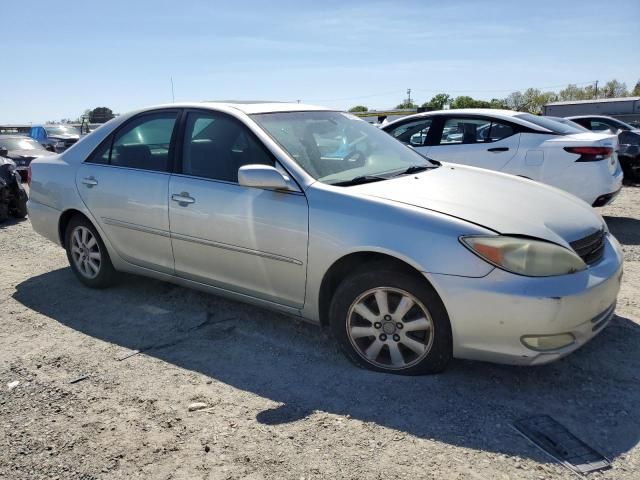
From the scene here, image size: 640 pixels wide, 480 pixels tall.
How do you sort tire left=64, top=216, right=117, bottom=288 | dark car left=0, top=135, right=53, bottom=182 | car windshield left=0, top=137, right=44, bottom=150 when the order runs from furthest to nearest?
car windshield left=0, top=137, right=44, bottom=150 < dark car left=0, top=135, right=53, bottom=182 < tire left=64, top=216, right=117, bottom=288

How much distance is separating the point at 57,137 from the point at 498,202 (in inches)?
737

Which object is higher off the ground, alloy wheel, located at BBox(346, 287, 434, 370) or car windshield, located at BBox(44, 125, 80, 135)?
car windshield, located at BBox(44, 125, 80, 135)

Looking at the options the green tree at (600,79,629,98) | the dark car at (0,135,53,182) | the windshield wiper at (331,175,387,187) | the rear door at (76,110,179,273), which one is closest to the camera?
the windshield wiper at (331,175,387,187)

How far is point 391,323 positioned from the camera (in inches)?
125

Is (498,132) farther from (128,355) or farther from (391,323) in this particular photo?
(128,355)

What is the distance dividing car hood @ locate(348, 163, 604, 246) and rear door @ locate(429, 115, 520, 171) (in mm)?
3264

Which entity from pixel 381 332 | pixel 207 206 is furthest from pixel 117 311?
pixel 381 332

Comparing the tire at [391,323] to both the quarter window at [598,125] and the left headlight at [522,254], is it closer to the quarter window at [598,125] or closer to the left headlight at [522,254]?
the left headlight at [522,254]

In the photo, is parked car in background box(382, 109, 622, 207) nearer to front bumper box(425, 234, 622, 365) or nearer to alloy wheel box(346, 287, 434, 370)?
front bumper box(425, 234, 622, 365)

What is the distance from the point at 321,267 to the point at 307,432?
98cm

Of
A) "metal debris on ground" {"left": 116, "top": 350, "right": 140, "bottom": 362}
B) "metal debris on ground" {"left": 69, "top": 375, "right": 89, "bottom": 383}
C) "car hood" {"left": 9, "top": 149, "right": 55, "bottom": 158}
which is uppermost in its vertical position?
"car hood" {"left": 9, "top": 149, "right": 55, "bottom": 158}

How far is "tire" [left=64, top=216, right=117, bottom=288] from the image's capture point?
475 centimetres

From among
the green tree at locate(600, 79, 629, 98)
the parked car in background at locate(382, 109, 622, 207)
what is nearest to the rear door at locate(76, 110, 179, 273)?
the parked car in background at locate(382, 109, 622, 207)

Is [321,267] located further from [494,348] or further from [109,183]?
[109,183]
